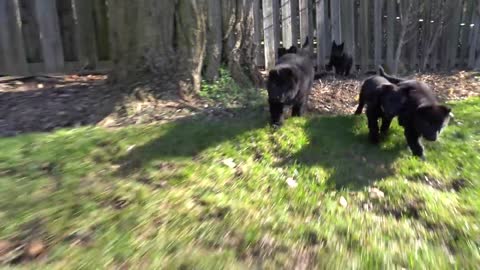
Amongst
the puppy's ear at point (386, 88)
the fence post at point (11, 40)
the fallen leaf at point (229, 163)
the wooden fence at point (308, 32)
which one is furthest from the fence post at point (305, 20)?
the fallen leaf at point (229, 163)

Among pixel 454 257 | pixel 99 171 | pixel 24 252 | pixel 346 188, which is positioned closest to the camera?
pixel 24 252

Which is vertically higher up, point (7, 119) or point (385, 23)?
point (385, 23)

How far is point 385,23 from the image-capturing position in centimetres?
999

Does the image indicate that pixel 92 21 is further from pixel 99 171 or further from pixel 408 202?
pixel 408 202

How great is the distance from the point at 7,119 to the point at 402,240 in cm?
461

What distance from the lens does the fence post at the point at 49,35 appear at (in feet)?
26.5

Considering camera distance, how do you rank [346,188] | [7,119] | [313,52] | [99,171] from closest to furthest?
[99,171]
[346,188]
[7,119]
[313,52]

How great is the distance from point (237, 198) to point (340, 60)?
6.06 meters

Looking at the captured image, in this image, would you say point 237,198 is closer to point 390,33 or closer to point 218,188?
point 218,188

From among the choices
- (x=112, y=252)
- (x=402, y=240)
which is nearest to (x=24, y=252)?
(x=112, y=252)

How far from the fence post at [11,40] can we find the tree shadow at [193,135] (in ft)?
13.6

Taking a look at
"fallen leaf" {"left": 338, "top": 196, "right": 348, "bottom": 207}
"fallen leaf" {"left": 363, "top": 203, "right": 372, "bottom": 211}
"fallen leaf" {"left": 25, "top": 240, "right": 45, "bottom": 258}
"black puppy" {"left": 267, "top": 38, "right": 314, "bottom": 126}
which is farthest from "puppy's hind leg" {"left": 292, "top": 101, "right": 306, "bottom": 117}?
"fallen leaf" {"left": 25, "top": 240, "right": 45, "bottom": 258}

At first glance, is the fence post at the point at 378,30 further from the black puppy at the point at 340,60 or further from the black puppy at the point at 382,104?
the black puppy at the point at 382,104

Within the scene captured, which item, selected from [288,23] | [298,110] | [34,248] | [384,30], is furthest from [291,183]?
[384,30]
